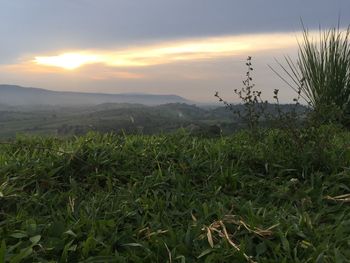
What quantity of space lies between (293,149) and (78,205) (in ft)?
7.80

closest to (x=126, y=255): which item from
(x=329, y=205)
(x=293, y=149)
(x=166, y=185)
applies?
(x=166, y=185)

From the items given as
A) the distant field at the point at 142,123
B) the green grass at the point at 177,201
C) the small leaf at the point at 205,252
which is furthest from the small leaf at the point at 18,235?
the distant field at the point at 142,123

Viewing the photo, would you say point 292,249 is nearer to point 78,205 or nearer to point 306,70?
point 78,205

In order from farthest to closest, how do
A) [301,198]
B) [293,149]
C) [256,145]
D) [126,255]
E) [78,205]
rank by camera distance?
[256,145], [293,149], [301,198], [78,205], [126,255]

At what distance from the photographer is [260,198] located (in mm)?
3768

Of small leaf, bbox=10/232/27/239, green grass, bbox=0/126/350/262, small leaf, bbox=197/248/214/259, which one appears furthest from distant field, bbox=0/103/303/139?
small leaf, bbox=10/232/27/239

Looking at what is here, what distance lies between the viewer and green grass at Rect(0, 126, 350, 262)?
272 cm

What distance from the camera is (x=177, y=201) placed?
357 centimetres

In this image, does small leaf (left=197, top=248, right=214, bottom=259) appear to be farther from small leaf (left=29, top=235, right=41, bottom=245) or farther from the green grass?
small leaf (left=29, top=235, right=41, bottom=245)

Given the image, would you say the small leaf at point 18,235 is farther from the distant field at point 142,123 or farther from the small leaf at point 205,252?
the distant field at point 142,123

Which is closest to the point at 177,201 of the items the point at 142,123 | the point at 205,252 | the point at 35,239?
the point at 205,252

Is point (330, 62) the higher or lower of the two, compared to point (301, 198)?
higher

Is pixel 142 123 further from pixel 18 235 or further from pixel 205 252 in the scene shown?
pixel 205 252

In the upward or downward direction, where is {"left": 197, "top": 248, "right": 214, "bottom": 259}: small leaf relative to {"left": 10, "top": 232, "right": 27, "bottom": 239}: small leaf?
downward
